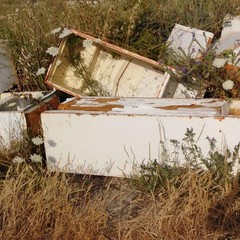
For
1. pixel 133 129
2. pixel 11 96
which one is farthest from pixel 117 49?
pixel 133 129

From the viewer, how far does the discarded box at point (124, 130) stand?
219 centimetres

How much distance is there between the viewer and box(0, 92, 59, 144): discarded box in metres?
2.67

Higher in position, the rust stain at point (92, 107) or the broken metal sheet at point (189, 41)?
the broken metal sheet at point (189, 41)

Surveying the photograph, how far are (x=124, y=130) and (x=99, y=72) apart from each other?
1.54 m

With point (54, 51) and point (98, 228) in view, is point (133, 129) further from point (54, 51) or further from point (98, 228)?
point (54, 51)

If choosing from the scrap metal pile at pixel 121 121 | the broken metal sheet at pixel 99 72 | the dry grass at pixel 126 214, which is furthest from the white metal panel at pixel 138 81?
the dry grass at pixel 126 214

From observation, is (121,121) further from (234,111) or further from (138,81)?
(138,81)

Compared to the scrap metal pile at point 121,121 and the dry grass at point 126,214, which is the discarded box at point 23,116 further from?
the dry grass at point 126,214

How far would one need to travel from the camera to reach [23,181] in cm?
230

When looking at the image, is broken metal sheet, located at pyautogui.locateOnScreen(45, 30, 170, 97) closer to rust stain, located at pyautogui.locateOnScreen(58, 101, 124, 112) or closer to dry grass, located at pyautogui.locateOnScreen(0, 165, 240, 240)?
rust stain, located at pyautogui.locateOnScreen(58, 101, 124, 112)

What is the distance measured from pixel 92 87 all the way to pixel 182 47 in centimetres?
84

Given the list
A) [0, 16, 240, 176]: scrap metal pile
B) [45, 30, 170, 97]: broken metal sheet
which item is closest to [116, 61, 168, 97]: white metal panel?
[45, 30, 170, 97]: broken metal sheet

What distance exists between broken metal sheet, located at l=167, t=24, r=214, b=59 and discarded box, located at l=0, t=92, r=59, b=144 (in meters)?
1.10

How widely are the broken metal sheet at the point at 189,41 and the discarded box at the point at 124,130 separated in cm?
70
